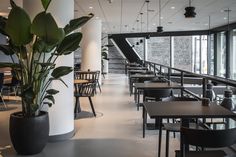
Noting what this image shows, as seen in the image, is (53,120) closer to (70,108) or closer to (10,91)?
(70,108)

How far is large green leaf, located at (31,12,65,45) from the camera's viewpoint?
372cm

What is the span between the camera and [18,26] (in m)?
3.78

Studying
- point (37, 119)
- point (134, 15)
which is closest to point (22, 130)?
point (37, 119)

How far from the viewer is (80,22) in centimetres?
423

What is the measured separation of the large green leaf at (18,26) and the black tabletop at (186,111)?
1.71 metres

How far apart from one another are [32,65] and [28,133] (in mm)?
895

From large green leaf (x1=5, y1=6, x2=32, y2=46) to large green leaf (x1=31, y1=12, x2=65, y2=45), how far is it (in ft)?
0.36

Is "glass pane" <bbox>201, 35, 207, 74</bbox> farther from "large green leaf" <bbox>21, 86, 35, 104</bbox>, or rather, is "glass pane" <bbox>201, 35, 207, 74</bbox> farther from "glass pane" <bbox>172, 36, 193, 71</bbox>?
"large green leaf" <bbox>21, 86, 35, 104</bbox>

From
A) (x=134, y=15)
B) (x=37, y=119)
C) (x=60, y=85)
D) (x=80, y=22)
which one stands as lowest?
(x=37, y=119)

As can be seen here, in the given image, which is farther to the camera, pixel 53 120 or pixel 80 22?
pixel 53 120

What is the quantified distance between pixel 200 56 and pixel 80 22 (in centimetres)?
1554

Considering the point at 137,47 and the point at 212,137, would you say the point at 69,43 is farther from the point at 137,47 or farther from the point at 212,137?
the point at 137,47

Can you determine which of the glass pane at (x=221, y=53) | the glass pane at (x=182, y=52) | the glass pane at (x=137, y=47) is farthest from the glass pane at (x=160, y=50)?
the glass pane at (x=221, y=53)

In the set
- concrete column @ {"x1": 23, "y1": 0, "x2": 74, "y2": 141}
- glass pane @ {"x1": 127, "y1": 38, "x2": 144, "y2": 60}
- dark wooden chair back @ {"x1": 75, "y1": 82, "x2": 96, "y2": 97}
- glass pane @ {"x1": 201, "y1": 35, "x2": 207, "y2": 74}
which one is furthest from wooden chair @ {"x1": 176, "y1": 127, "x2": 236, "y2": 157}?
glass pane @ {"x1": 127, "y1": 38, "x2": 144, "y2": 60}
